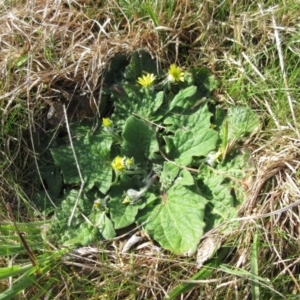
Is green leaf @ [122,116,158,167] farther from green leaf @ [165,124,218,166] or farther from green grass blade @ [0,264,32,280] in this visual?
green grass blade @ [0,264,32,280]

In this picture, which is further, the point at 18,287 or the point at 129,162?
the point at 129,162

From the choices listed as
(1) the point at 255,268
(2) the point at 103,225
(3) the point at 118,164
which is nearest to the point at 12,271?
(2) the point at 103,225

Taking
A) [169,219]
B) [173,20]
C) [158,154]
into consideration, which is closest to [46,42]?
[173,20]

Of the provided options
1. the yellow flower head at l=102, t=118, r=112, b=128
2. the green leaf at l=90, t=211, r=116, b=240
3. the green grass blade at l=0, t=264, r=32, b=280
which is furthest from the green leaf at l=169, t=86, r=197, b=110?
the green grass blade at l=0, t=264, r=32, b=280

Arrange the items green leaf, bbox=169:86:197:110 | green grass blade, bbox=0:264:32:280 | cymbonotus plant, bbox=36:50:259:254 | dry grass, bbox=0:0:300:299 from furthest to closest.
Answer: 1. green leaf, bbox=169:86:197:110
2. cymbonotus plant, bbox=36:50:259:254
3. dry grass, bbox=0:0:300:299
4. green grass blade, bbox=0:264:32:280

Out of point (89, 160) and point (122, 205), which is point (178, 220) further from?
point (89, 160)

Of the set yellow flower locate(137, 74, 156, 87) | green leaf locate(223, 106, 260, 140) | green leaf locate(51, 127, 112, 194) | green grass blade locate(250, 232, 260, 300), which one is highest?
yellow flower locate(137, 74, 156, 87)
